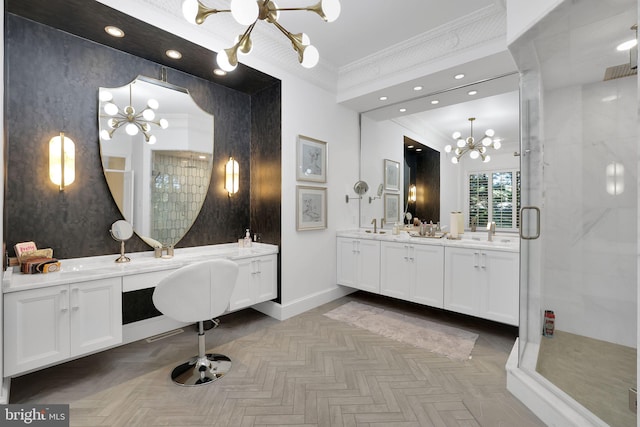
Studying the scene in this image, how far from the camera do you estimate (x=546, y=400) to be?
5.82 ft

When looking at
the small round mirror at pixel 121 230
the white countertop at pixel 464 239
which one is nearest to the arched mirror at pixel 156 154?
the small round mirror at pixel 121 230

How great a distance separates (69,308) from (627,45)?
12.5 ft

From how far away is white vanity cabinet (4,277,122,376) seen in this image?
70.9 inches

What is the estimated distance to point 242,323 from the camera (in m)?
3.25

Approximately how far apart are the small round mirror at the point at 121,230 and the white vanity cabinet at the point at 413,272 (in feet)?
9.07

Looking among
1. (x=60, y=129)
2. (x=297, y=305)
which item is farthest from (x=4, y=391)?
(x=297, y=305)

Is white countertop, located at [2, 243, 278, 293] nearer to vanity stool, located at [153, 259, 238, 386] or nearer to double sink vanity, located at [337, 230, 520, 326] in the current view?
vanity stool, located at [153, 259, 238, 386]

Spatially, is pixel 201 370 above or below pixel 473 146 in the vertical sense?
below

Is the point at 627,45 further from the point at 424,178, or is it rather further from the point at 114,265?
the point at 114,265

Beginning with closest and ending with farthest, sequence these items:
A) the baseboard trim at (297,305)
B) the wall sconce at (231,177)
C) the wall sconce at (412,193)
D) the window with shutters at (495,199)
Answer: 1. the window with shutters at (495,199)
2. the baseboard trim at (297,305)
3. the wall sconce at (231,177)
4. the wall sconce at (412,193)

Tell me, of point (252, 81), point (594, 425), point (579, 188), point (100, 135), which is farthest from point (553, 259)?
point (100, 135)

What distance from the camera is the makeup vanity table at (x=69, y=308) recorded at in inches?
71.3

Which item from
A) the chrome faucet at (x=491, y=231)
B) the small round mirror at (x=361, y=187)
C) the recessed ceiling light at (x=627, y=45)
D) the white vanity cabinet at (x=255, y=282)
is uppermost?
the recessed ceiling light at (x=627, y=45)

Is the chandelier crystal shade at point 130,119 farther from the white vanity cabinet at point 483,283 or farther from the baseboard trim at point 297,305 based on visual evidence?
the white vanity cabinet at point 483,283
